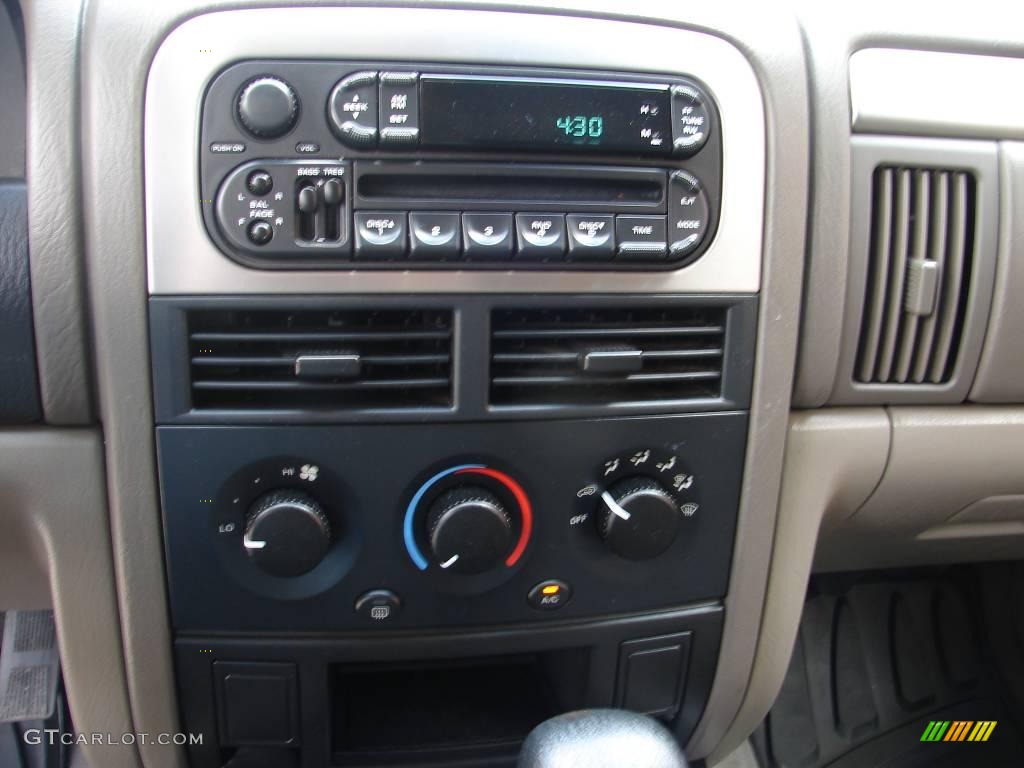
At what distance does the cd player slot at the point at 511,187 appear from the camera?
68cm

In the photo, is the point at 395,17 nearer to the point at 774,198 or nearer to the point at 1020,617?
the point at 774,198

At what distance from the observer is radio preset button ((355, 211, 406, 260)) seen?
2.21ft

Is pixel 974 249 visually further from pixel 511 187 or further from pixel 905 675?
pixel 905 675

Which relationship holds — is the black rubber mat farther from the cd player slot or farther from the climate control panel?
the cd player slot

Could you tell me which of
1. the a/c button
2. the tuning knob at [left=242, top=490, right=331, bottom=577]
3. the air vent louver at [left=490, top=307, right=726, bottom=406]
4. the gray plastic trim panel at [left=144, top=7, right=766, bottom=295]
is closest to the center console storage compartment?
the a/c button

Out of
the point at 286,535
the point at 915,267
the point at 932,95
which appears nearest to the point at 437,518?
the point at 286,535

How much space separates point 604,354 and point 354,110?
308mm

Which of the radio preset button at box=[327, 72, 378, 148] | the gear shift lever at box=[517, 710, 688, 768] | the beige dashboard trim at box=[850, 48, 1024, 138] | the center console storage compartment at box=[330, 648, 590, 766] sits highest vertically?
the beige dashboard trim at box=[850, 48, 1024, 138]

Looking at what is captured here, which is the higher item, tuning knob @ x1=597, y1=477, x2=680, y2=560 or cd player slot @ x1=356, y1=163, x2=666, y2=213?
cd player slot @ x1=356, y1=163, x2=666, y2=213

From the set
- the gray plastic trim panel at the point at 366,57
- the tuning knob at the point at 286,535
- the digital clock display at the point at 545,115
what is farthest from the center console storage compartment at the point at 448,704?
the digital clock display at the point at 545,115

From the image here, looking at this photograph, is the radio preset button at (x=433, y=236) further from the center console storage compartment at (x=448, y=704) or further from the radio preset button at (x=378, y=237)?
the center console storage compartment at (x=448, y=704)

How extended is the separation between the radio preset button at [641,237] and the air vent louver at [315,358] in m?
0.17

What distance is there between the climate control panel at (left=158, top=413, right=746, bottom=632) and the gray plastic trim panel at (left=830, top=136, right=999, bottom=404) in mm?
180

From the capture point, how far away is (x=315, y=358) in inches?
26.9
